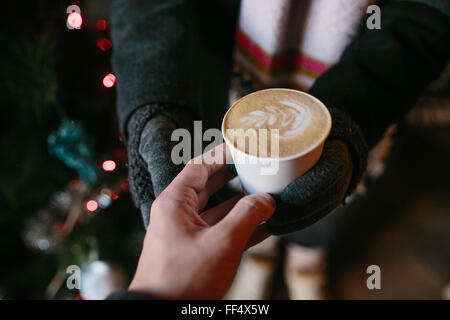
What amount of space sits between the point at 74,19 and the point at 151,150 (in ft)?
1.65

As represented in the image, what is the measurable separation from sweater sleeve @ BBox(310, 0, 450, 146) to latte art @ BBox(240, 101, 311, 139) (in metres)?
0.14

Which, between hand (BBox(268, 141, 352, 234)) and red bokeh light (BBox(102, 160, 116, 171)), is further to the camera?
red bokeh light (BBox(102, 160, 116, 171))

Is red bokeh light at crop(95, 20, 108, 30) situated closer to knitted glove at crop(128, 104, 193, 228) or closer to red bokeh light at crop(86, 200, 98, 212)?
knitted glove at crop(128, 104, 193, 228)

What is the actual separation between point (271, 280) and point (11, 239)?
1002mm

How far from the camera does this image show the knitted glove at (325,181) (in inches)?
22.5

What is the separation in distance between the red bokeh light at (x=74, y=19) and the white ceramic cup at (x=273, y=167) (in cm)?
57

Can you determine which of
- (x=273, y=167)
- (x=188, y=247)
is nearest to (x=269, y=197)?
(x=273, y=167)

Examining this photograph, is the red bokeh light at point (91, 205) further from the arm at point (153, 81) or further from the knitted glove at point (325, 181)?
the knitted glove at point (325, 181)

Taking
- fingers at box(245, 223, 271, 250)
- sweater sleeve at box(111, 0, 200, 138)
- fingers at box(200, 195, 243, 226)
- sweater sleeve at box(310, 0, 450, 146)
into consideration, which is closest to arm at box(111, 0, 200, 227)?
sweater sleeve at box(111, 0, 200, 138)

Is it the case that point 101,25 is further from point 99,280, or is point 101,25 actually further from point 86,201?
point 99,280

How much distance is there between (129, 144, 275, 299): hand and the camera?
451 millimetres

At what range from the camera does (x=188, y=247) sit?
465 mm

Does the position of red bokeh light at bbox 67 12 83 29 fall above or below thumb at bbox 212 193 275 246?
above

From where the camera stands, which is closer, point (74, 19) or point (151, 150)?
point (151, 150)
